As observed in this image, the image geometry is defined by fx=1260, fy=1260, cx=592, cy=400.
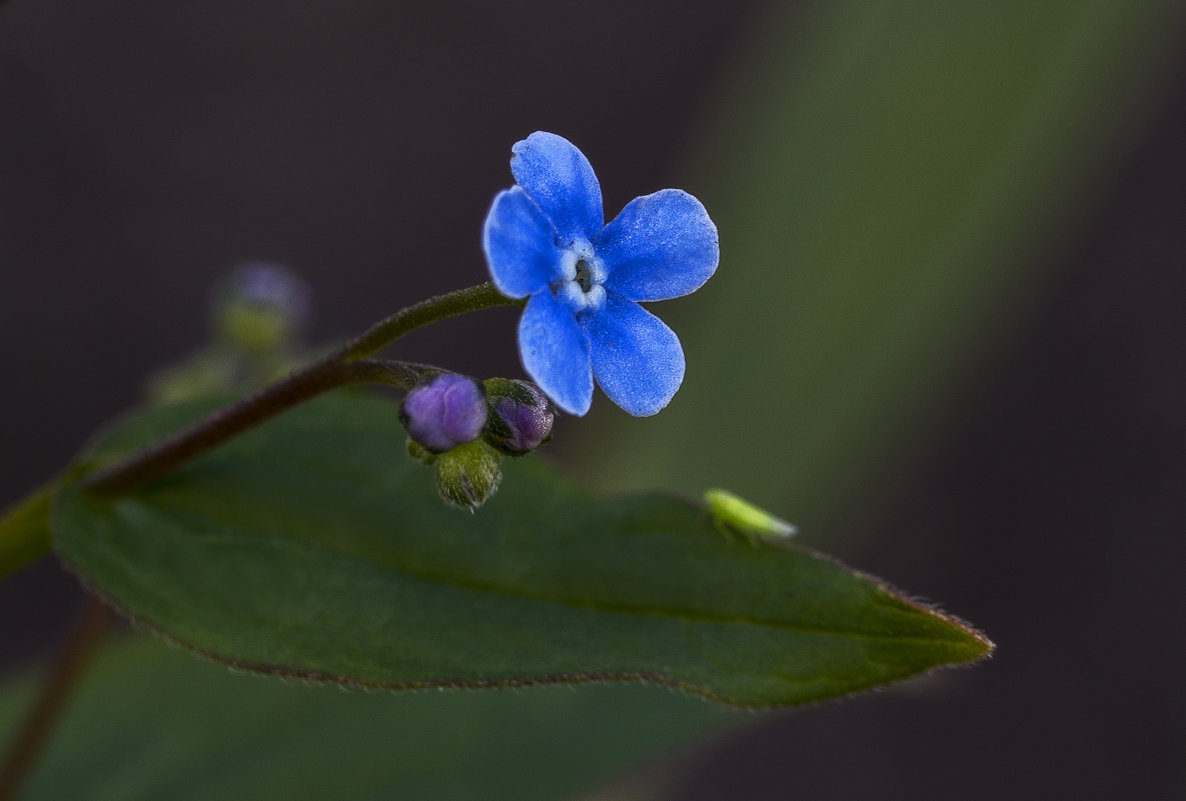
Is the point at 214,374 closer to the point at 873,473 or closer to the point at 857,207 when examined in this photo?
the point at 857,207

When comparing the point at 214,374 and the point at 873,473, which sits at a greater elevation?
the point at 214,374

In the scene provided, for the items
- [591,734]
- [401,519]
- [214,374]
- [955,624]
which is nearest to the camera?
[955,624]

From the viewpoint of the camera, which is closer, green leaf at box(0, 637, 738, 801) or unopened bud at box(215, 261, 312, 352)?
unopened bud at box(215, 261, 312, 352)

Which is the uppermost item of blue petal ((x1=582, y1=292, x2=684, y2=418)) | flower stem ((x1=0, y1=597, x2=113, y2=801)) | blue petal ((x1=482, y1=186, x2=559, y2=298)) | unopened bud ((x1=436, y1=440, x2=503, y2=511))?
blue petal ((x1=482, y1=186, x2=559, y2=298))

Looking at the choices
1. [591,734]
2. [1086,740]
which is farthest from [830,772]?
[591,734]

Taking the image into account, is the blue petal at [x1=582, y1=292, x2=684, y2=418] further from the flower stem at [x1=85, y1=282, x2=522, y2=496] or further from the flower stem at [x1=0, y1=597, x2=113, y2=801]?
the flower stem at [x1=0, y1=597, x2=113, y2=801]

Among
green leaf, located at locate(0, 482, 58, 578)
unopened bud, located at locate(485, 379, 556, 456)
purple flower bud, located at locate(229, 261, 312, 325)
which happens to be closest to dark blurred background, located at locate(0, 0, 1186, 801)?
purple flower bud, located at locate(229, 261, 312, 325)

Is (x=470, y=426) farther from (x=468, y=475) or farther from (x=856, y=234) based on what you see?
(x=856, y=234)

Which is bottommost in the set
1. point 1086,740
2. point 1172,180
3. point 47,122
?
point 1086,740

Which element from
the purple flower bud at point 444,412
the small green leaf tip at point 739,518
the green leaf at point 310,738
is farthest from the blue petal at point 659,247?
the green leaf at point 310,738
